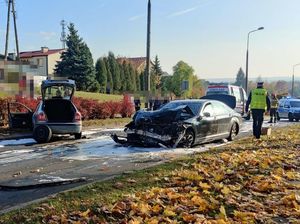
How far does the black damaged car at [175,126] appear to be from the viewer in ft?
38.9

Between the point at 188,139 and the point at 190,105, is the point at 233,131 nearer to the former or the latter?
the point at 190,105

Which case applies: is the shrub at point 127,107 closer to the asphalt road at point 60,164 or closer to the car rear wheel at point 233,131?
the asphalt road at point 60,164

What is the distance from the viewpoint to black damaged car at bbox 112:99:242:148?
38.9ft

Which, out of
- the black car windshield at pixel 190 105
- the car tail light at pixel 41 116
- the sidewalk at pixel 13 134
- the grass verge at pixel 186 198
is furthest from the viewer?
the sidewalk at pixel 13 134

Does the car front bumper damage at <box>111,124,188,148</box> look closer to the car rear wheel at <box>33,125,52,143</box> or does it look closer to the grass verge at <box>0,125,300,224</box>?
the car rear wheel at <box>33,125,52,143</box>

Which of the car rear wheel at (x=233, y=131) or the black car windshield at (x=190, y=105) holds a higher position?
the black car windshield at (x=190, y=105)

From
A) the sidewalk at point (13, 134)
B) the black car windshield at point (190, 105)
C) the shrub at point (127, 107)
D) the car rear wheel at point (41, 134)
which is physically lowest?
the sidewalk at point (13, 134)

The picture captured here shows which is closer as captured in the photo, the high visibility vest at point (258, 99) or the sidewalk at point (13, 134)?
the high visibility vest at point (258, 99)

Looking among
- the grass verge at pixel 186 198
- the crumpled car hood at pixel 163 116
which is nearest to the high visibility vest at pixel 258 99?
the crumpled car hood at pixel 163 116

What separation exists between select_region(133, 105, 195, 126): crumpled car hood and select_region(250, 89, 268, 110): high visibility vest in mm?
2907

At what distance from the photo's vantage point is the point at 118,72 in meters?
71.0

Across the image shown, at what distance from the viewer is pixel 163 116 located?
12.0 m

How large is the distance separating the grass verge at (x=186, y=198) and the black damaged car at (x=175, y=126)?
11.9 ft

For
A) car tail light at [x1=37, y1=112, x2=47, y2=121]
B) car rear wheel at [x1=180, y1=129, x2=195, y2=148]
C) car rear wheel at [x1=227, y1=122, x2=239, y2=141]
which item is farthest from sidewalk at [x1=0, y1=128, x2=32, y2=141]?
car rear wheel at [x1=227, y1=122, x2=239, y2=141]
